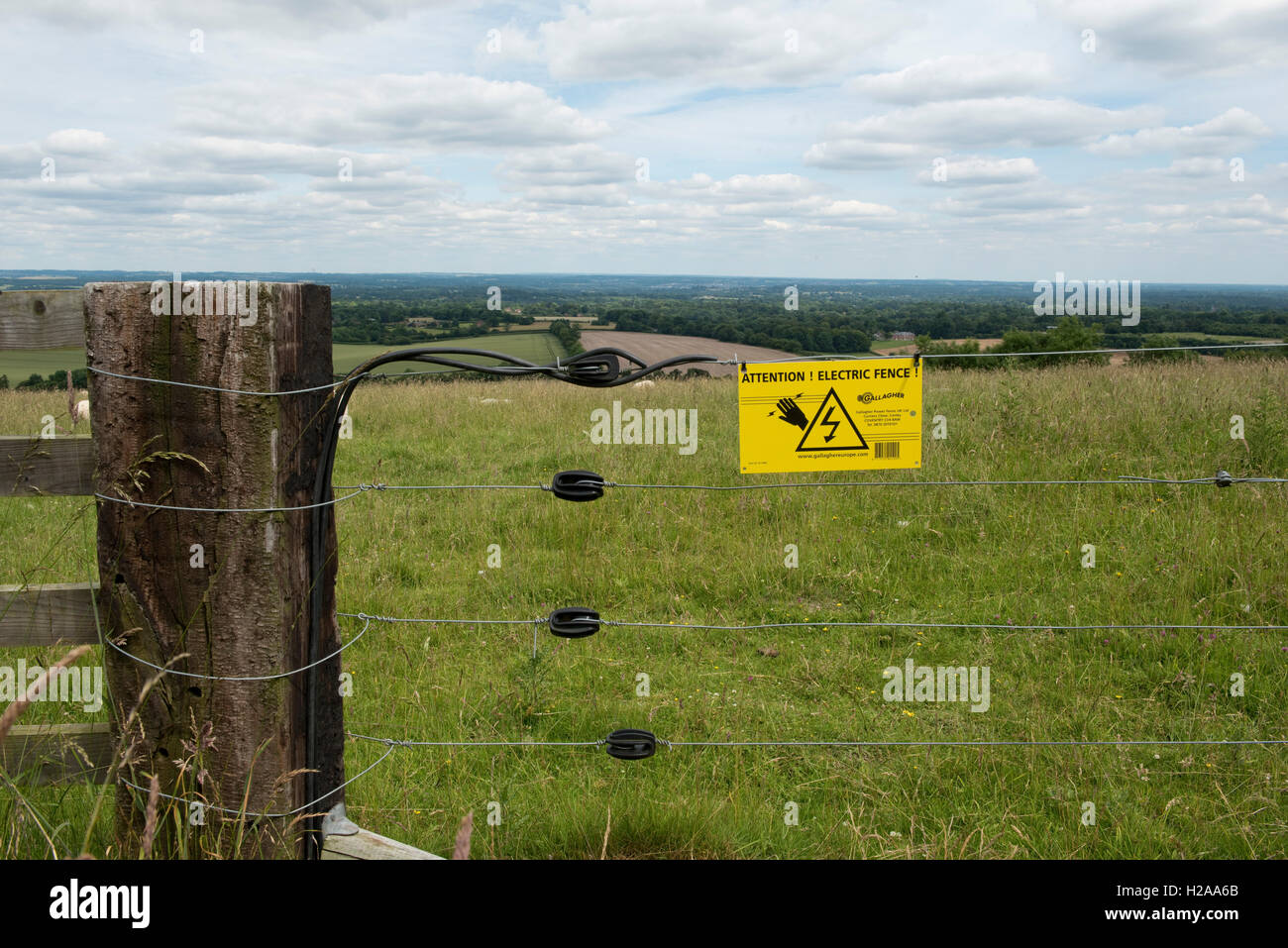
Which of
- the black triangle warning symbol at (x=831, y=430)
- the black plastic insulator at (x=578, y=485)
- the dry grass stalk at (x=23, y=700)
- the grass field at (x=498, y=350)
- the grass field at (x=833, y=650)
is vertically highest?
the grass field at (x=498, y=350)

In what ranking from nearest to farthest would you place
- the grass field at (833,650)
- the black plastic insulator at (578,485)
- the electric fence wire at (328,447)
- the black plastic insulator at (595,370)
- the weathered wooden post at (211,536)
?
the weathered wooden post at (211,536), the electric fence wire at (328,447), the black plastic insulator at (595,370), the black plastic insulator at (578,485), the grass field at (833,650)

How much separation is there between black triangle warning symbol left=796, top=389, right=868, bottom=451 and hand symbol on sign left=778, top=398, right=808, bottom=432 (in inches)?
1.5

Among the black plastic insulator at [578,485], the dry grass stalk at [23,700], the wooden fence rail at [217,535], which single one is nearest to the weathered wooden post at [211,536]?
the wooden fence rail at [217,535]

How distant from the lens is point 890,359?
8.72 ft

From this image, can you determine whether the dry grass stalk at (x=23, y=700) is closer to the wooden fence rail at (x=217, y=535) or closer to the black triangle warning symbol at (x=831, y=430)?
the wooden fence rail at (x=217, y=535)

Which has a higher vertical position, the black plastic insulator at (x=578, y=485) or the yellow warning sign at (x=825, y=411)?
the yellow warning sign at (x=825, y=411)

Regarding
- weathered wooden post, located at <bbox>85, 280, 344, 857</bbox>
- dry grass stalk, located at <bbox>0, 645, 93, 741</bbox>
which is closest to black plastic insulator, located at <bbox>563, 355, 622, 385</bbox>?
weathered wooden post, located at <bbox>85, 280, 344, 857</bbox>

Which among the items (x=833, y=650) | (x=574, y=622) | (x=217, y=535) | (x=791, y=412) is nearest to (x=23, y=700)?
(x=217, y=535)

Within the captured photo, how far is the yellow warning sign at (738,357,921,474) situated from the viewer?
2691 mm

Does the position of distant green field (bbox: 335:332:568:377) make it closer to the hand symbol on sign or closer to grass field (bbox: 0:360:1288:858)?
the hand symbol on sign

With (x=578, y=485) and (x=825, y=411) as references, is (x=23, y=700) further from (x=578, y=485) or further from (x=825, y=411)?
(x=825, y=411)

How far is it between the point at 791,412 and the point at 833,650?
223cm

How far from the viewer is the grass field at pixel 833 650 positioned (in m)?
2.98

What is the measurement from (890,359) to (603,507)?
3.84 metres
